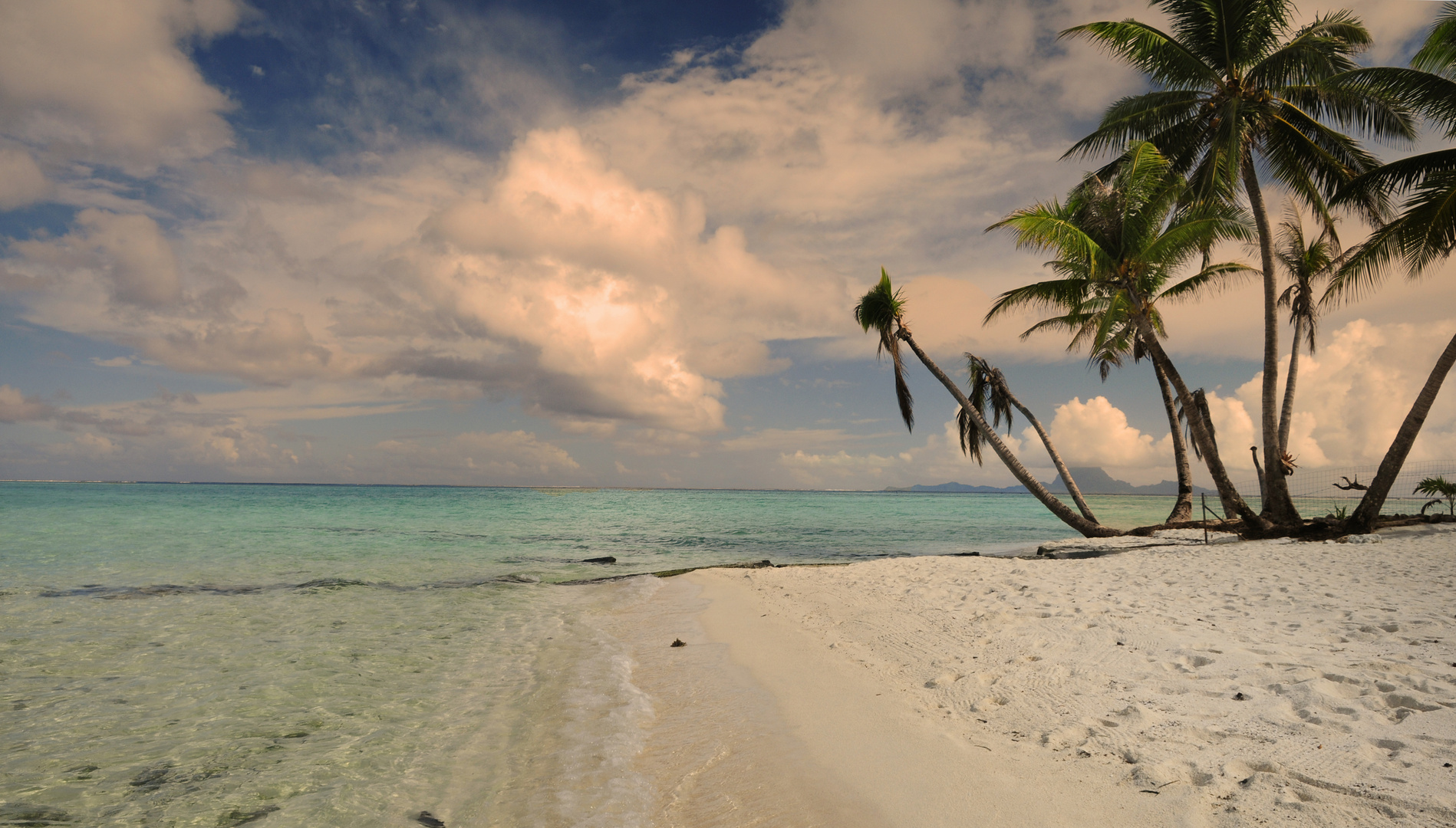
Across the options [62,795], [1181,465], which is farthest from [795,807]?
[1181,465]

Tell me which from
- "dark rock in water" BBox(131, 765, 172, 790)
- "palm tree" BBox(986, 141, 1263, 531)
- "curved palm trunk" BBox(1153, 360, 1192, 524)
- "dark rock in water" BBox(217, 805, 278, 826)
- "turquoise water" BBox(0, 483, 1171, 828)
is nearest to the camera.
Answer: "dark rock in water" BBox(217, 805, 278, 826)

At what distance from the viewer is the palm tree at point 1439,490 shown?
14.0 m

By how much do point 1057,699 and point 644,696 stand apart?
10.4 feet

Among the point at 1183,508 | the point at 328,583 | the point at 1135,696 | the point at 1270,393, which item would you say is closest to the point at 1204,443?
the point at 1270,393

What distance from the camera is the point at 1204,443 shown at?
1507 cm

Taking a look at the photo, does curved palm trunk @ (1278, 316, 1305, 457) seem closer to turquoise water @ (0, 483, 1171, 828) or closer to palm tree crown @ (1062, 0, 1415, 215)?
palm tree crown @ (1062, 0, 1415, 215)

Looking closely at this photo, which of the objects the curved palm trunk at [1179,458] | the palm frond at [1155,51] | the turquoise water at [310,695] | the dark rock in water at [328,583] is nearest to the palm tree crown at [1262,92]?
the palm frond at [1155,51]

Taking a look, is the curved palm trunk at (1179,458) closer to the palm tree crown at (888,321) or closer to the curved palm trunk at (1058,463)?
the curved palm trunk at (1058,463)

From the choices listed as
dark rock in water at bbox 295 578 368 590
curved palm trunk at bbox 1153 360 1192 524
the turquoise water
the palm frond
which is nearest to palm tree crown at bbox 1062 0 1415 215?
the palm frond

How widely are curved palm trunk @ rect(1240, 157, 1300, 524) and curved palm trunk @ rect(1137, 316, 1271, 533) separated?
1.43ft

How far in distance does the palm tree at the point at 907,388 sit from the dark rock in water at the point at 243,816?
16.7m

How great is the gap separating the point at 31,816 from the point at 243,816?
1.20 metres

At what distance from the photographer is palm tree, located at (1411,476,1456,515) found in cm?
1398

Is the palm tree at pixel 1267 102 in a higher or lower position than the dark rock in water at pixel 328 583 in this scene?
higher
